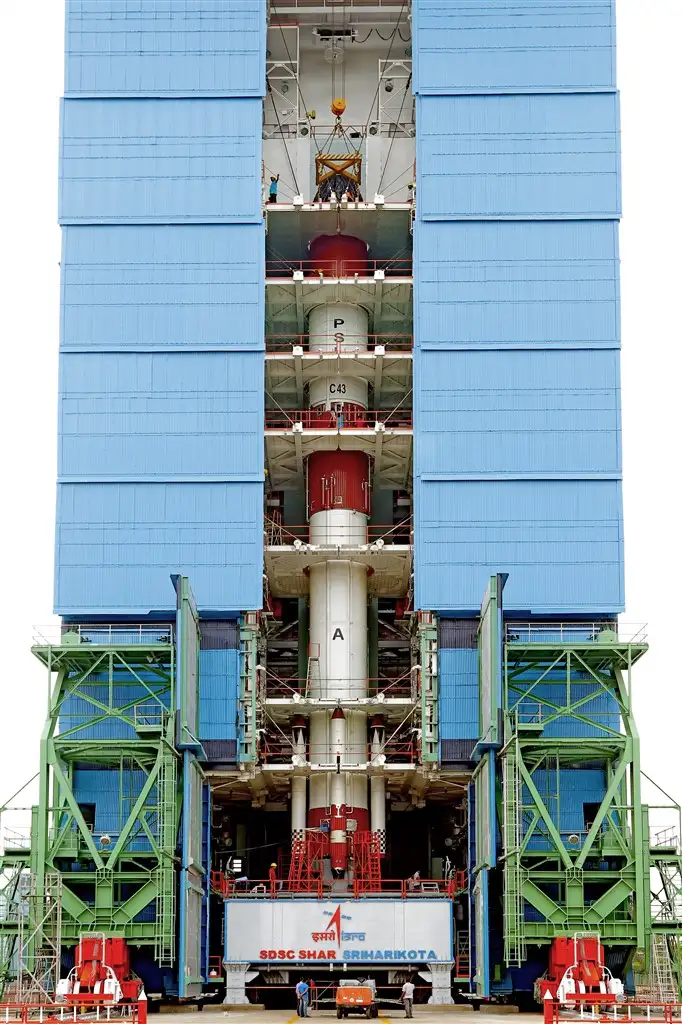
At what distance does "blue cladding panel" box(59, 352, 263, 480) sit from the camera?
74.6 m

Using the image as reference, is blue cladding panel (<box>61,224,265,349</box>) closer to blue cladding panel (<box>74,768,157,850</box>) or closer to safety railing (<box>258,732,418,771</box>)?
safety railing (<box>258,732,418,771</box>)

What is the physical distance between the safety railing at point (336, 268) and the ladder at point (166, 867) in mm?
22478

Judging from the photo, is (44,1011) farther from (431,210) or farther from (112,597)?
(431,210)

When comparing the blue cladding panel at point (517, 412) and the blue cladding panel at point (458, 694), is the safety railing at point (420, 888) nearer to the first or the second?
the blue cladding panel at point (458, 694)

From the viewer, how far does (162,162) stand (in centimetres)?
7712

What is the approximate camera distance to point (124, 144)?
77250mm

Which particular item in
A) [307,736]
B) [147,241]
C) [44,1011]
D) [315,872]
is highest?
[147,241]

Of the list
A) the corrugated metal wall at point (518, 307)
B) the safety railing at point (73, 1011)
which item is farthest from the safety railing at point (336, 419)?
the safety railing at point (73, 1011)

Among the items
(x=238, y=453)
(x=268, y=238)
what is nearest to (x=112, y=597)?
(x=238, y=453)

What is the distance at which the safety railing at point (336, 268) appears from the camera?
7838 centimetres

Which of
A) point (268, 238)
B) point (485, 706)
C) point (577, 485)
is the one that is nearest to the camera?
point (485, 706)

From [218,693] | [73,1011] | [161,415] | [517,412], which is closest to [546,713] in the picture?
[517,412]

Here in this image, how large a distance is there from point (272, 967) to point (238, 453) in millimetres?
Result: 20040

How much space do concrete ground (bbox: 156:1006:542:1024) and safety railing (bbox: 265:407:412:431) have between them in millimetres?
23233
